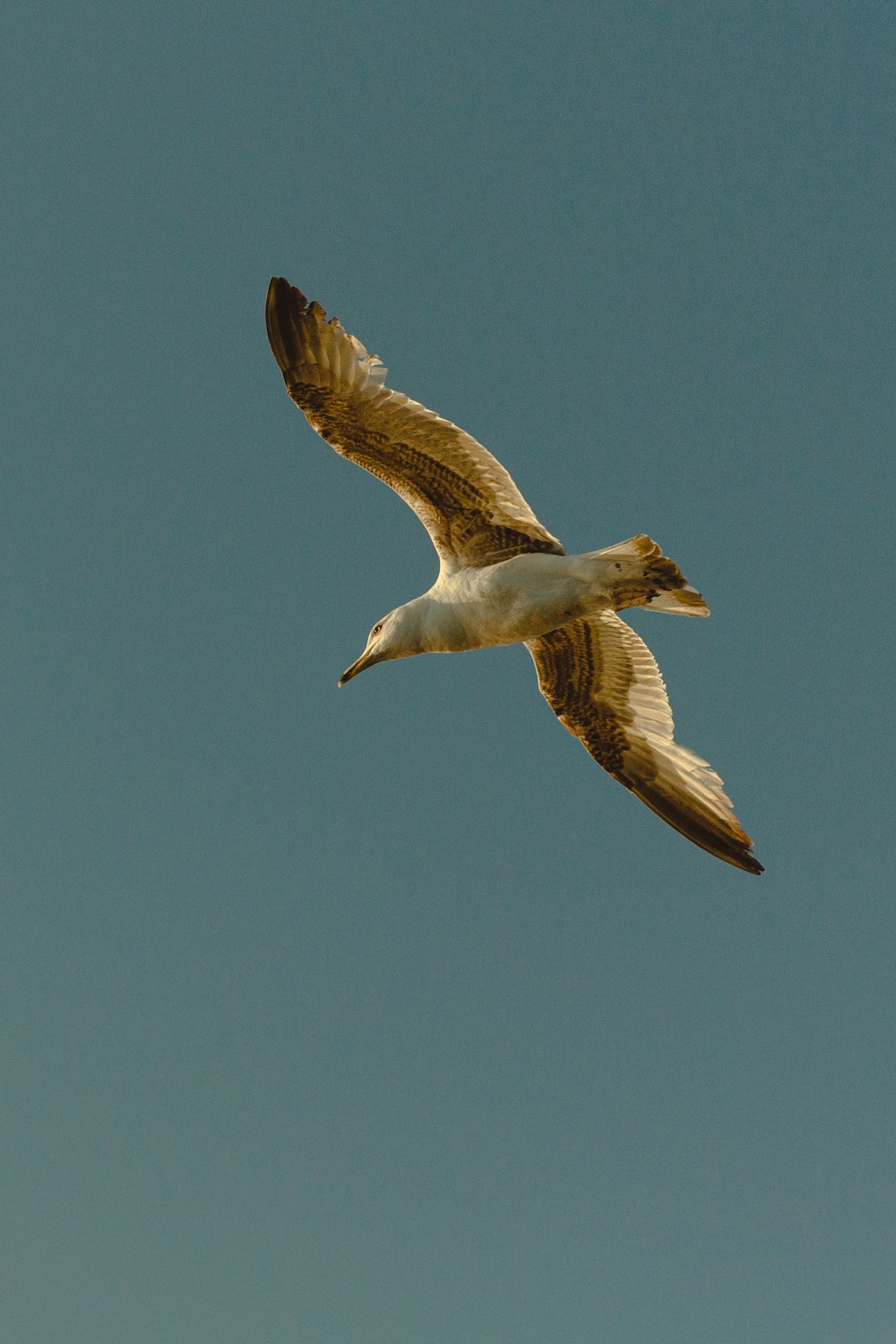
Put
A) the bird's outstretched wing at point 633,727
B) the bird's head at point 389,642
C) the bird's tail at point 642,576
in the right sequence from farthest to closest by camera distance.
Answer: the bird's outstretched wing at point 633,727
the bird's head at point 389,642
the bird's tail at point 642,576

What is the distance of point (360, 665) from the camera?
13.3 m

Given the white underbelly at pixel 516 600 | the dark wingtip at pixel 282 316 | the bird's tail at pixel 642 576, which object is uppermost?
the dark wingtip at pixel 282 316

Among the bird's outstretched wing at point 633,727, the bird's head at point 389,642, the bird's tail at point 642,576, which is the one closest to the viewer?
the bird's tail at point 642,576

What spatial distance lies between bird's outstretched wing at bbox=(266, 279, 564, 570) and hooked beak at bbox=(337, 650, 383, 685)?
106cm

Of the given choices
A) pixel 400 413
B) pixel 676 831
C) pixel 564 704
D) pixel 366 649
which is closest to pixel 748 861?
pixel 676 831

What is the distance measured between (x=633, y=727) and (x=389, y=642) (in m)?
3.01

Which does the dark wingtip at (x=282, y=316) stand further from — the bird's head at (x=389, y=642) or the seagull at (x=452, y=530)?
the bird's head at (x=389, y=642)

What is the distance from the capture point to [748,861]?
562 inches

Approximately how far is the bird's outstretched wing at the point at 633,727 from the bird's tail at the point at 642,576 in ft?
6.43

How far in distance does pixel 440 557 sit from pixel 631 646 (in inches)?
96.1

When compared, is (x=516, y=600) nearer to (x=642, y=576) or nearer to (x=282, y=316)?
(x=642, y=576)

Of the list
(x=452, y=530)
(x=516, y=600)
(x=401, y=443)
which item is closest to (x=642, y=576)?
(x=516, y=600)

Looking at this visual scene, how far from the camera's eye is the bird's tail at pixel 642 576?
12.0 metres

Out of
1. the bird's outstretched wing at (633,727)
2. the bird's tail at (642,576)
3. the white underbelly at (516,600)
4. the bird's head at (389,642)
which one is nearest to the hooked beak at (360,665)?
the bird's head at (389,642)
